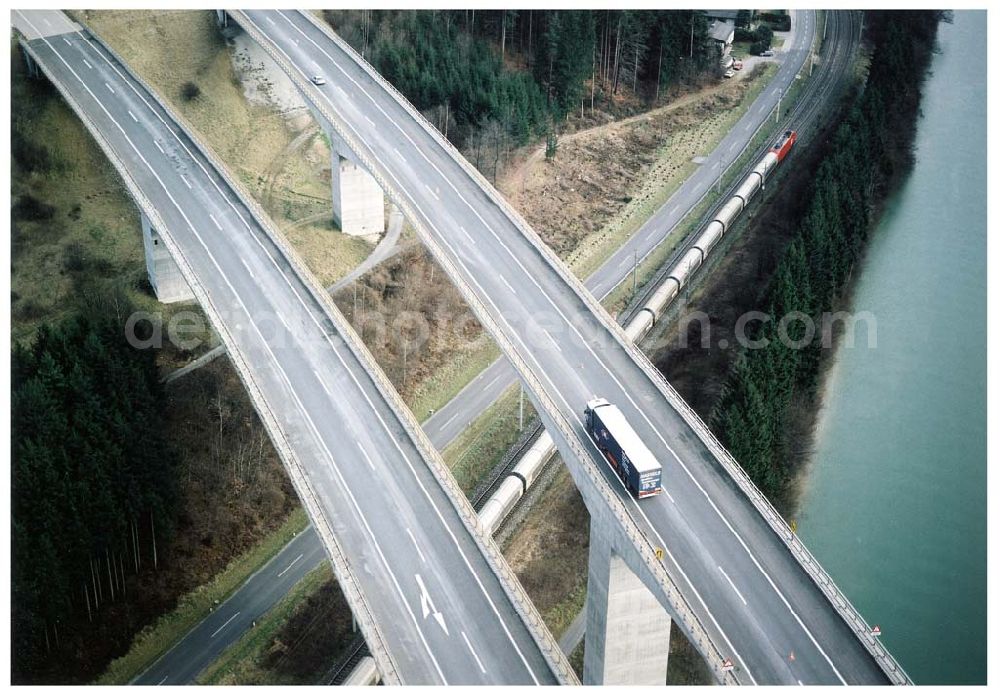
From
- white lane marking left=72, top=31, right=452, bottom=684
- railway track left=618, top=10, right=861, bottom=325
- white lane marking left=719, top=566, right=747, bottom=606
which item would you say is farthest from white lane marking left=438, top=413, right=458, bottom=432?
white lane marking left=719, top=566, right=747, bottom=606

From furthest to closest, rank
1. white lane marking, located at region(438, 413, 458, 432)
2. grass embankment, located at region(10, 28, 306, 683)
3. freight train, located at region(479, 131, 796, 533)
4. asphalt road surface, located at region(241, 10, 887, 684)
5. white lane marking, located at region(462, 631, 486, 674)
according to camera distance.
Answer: white lane marking, located at region(438, 413, 458, 432), freight train, located at region(479, 131, 796, 533), grass embankment, located at region(10, 28, 306, 683), white lane marking, located at region(462, 631, 486, 674), asphalt road surface, located at region(241, 10, 887, 684)

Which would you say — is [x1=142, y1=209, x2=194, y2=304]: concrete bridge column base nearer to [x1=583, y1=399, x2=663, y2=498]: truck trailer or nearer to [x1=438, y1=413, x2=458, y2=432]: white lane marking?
[x1=438, y1=413, x2=458, y2=432]: white lane marking

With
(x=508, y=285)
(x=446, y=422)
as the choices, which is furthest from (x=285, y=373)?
(x=446, y=422)

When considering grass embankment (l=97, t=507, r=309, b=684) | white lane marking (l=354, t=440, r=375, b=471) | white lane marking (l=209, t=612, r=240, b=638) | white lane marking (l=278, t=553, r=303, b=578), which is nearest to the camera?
white lane marking (l=354, t=440, r=375, b=471)

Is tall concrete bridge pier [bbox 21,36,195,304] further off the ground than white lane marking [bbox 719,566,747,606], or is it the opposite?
tall concrete bridge pier [bbox 21,36,195,304]

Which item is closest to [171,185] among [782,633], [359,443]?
[359,443]

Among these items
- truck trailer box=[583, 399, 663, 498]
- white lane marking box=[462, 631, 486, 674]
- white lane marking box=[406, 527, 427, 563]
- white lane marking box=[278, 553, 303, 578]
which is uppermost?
truck trailer box=[583, 399, 663, 498]

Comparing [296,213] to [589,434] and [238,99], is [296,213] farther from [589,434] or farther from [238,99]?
[589,434]

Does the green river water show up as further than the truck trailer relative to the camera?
Yes
